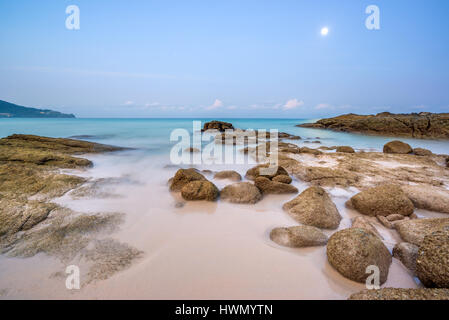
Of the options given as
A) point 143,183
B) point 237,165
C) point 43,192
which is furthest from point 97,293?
point 237,165

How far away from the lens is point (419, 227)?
2920mm

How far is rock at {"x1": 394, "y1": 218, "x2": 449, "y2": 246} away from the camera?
277 centimetres

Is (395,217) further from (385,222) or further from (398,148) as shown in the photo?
(398,148)

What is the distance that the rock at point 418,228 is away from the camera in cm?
277

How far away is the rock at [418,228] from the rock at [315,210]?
88 centimetres

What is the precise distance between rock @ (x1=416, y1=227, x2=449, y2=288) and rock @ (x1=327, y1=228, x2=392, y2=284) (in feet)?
1.09

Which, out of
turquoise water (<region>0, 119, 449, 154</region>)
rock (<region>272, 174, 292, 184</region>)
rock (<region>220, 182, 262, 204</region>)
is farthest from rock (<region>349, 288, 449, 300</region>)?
turquoise water (<region>0, 119, 449, 154</region>)

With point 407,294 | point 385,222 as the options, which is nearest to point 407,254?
point 385,222

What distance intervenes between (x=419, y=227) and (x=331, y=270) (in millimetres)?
1701

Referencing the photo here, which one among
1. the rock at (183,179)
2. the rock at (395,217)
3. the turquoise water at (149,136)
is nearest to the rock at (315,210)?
the rock at (395,217)

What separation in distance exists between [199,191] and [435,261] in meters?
3.62

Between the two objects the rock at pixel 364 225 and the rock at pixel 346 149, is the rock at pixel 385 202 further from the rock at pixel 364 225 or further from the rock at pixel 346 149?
the rock at pixel 346 149

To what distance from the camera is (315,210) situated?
11.5 ft
